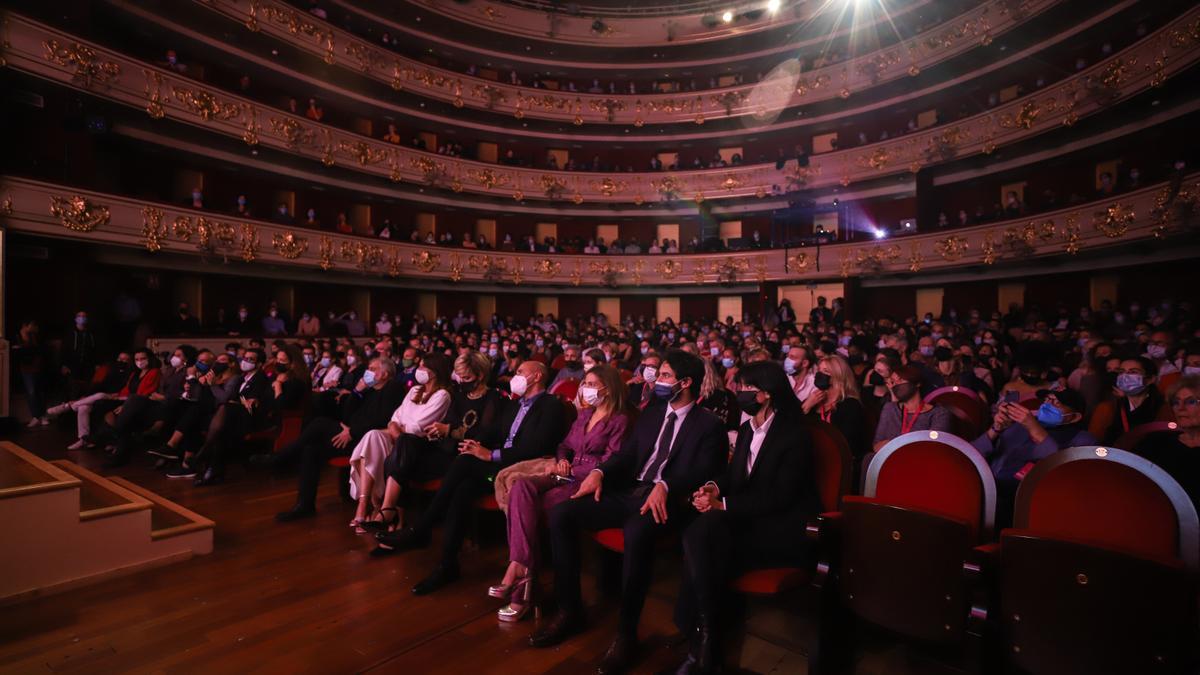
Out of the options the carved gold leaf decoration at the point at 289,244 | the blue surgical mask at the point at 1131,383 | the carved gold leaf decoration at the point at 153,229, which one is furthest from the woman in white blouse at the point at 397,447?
the carved gold leaf decoration at the point at 289,244

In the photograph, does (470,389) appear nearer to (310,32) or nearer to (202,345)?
(202,345)

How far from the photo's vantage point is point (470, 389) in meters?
4.01

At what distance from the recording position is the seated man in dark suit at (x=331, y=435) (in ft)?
13.9

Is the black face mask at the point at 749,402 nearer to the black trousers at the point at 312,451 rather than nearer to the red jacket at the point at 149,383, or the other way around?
the black trousers at the point at 312,451

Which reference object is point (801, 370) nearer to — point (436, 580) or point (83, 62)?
point (436, 580)

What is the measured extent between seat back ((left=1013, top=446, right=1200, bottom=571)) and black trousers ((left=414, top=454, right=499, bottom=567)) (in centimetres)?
253

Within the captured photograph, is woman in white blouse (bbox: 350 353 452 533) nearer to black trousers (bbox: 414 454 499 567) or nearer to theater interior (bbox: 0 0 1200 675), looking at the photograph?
theater interior (bbox: 0 0 1200 675)

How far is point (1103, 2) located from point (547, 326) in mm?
14455

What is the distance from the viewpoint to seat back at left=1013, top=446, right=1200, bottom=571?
1.71 meters

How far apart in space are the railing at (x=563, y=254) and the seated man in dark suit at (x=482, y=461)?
1026 centimetres

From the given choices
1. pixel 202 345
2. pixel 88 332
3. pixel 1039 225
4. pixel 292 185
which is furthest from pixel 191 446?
pixel 1039 225

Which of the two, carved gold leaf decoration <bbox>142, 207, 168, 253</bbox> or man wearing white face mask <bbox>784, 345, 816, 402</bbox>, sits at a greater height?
carved gold leaf decoration <bbox>142, 207, 168, 253</bbox>

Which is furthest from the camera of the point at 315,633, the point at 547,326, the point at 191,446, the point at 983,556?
the point at 547,326

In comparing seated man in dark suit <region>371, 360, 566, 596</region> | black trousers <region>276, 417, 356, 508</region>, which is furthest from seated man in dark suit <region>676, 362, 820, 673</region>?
black trousers <region>276, 417, 356, 508</region>
